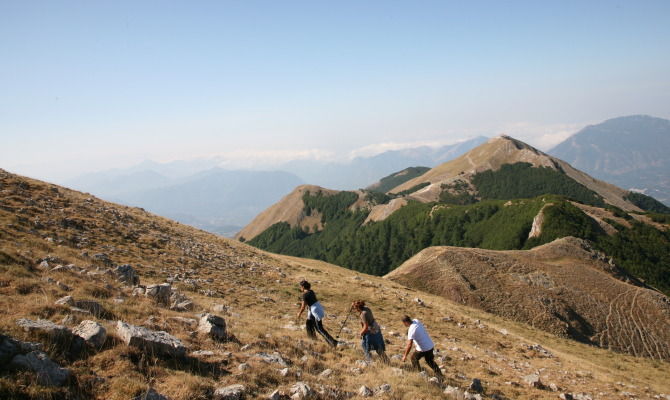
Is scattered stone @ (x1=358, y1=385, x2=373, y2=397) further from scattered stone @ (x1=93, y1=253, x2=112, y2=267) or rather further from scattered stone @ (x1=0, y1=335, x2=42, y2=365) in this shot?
scattered stone @ (x1=93, y1=253, x2=112, y2=267)

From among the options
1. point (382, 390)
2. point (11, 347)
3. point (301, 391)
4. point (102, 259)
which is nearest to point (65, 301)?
point (11, 347)

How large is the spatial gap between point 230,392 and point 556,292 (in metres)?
51.5

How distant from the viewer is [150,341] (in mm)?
9203

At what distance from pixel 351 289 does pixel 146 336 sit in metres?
25.7

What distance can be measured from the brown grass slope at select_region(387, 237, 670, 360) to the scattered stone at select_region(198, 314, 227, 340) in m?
39.7

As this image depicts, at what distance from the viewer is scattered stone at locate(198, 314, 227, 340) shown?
1188cm

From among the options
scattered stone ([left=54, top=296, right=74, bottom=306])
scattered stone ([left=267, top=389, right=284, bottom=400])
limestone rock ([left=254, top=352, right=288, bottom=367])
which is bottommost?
limestone rock ([left=254, top=352, right=288, bottom=367])

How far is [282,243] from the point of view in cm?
18475

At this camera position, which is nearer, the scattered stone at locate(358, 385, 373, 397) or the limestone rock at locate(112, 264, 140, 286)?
the scattered stone at locate(358, 385, 373, 397)

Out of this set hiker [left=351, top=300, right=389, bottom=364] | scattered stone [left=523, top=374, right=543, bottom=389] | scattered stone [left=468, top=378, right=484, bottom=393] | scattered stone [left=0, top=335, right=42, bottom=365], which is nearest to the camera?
scattered stone [left=0, top=335, right=42, bottom=365]

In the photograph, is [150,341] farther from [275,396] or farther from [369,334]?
[369,334]

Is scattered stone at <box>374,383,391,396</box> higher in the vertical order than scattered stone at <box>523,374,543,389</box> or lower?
higher

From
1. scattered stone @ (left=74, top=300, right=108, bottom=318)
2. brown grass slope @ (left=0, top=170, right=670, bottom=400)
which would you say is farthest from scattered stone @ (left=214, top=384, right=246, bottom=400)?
scattered stone @ (left=74, top=300, right=108, bottom=318)

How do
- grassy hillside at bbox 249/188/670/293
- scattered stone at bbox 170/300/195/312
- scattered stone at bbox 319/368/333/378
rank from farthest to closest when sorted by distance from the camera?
grassy hillside at bbox 249/188/670/293 < scattered stone at bbox 170/300/195/312 < scattered stone at bbox 319/368/333/378
